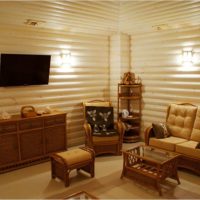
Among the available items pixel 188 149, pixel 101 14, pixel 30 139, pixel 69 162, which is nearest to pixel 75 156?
pixel 69 162

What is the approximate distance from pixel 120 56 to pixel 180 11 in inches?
80.1

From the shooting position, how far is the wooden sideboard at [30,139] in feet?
13.9

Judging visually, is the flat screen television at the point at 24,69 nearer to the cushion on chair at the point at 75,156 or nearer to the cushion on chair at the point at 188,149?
the cushion on chair at the point at 75,156

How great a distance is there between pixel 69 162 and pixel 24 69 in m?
2.07

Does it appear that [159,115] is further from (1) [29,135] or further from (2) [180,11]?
(1) [29,135]

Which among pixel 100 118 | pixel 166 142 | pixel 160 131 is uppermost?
pixel 100 118

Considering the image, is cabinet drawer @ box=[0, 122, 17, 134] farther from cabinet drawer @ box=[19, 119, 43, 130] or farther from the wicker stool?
the wicker stool

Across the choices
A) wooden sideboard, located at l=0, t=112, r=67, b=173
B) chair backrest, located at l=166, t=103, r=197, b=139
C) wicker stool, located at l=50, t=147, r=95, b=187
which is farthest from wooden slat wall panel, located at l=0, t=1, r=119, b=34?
wicker stool, located at l=50, t=147, r=95, b=187

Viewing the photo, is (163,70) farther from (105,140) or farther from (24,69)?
(24,69)

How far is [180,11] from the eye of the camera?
4.29 meters

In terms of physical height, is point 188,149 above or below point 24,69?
below

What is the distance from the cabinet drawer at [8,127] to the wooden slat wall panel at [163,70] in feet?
10.1

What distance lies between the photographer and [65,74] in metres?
5.51

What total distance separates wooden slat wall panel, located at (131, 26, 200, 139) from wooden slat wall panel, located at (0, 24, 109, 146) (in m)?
0.93
